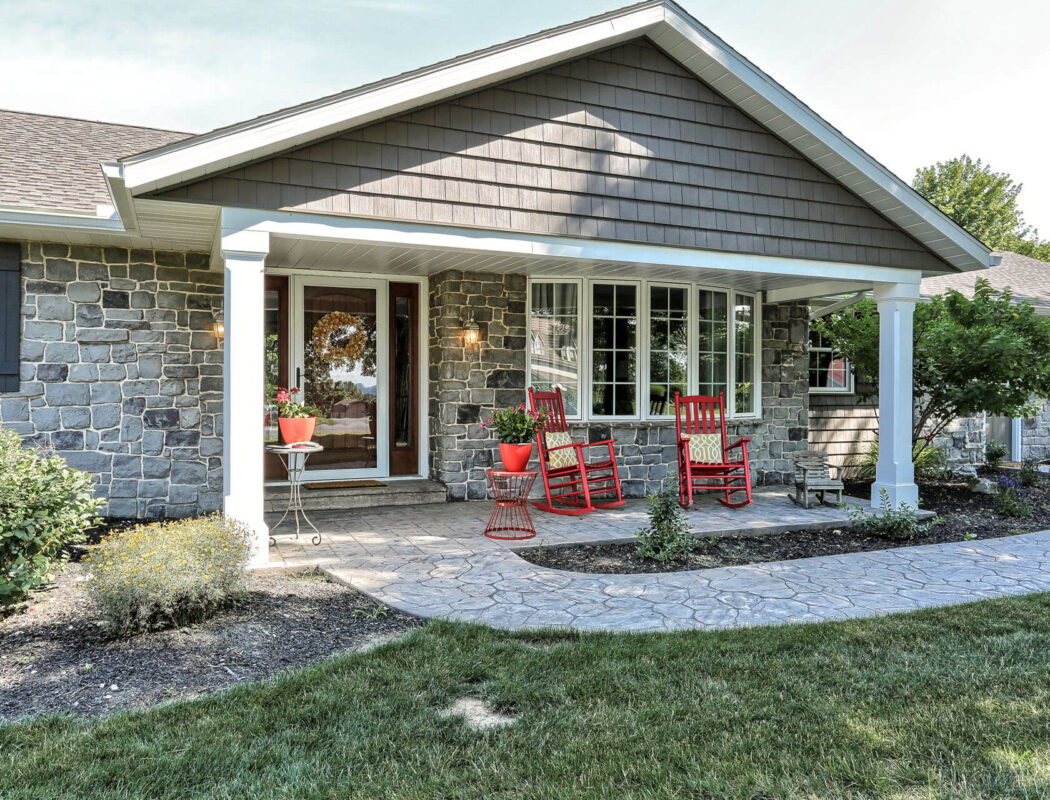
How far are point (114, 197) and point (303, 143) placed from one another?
1.18 metres

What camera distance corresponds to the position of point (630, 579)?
4332mm

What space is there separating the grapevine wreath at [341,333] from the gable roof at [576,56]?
2.76 m

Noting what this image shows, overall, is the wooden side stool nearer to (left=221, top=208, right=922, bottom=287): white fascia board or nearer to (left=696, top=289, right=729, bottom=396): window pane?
(left=696, top=289, right=729, bottom=396): window pane

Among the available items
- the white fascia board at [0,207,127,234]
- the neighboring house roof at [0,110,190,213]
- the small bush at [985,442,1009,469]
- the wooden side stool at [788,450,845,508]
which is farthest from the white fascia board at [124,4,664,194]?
the small bush at [985,442,1009,469]

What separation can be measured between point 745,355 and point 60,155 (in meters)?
7.37

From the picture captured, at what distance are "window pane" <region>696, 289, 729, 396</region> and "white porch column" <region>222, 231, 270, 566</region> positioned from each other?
4802mm

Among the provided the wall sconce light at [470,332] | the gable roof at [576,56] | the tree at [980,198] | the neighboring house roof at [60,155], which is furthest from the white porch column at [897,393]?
the tree at [980,198]

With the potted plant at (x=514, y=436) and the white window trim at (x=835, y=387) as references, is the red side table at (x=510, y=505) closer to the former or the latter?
the potted plant at (x=514, y=436)

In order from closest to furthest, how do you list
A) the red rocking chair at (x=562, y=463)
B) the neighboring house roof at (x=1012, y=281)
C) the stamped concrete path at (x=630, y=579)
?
1. the stamped concrete path at (x=630, y=579)
2. the red rocking chair at (x=562, y=463)
3. the neighboring house roof at (x=1012, y=281)

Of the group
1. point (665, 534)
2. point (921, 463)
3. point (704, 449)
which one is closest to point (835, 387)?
point (921, 463)

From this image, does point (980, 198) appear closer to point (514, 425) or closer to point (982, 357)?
point (982, 357)

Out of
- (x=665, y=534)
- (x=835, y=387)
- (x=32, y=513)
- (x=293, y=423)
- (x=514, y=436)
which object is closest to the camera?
(x=32, y=513)

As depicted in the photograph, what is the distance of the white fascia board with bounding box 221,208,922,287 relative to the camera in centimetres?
441

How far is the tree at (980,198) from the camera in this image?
2584cm
